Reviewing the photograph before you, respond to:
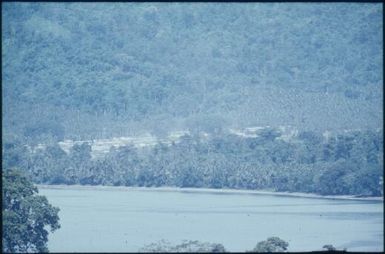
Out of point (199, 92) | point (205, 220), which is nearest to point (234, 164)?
point (205, 220)

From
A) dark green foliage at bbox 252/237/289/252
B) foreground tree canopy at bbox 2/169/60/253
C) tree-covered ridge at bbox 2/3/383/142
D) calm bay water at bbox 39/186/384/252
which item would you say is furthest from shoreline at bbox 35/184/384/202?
dark green foliage at bbox 252/237/289/252

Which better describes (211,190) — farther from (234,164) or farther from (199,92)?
(199,92)

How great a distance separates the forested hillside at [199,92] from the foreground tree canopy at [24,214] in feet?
21.6

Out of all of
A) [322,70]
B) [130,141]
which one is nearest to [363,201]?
[130,141]

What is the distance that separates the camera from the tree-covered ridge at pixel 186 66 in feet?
68.7

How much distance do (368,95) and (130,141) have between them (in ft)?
20.7

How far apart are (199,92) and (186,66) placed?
3.00 m

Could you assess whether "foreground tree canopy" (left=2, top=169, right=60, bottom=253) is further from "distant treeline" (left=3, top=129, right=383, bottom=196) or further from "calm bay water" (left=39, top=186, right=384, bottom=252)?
"distant treeline" (left=3, top=129, right=383, bottom=196)

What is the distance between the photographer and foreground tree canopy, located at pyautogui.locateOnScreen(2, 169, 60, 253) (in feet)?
22.5

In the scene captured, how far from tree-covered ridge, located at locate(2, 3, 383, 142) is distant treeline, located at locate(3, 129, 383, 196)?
181 centimetres

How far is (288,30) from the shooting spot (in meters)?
29.2

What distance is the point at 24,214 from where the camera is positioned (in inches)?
280

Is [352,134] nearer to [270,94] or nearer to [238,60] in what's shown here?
[270,94]

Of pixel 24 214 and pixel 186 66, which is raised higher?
pixel 186 66
